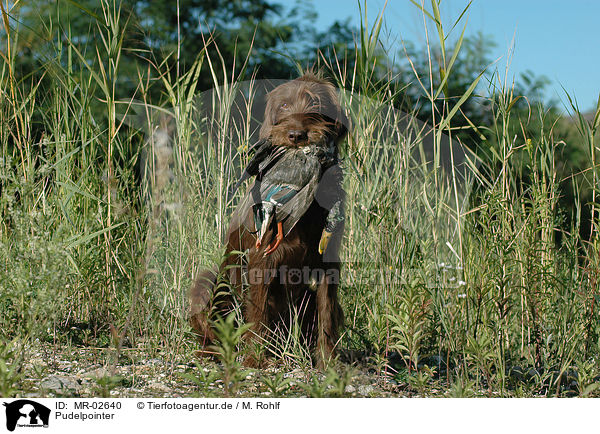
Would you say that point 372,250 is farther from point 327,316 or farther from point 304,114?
point 304,114

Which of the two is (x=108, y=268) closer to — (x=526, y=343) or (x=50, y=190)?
(x=50, y=190)

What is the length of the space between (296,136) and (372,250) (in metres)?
1.02

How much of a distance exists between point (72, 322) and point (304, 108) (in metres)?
2.11

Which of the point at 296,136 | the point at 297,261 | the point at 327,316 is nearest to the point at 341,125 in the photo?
the point at 296,136

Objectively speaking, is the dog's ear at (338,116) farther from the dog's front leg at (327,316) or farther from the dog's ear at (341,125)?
the dog's front leg at (327,316)

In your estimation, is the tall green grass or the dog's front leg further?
the dog's front leg

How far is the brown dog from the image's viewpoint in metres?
2.84

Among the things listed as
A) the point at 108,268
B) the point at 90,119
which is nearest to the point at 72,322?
the point at 108,268

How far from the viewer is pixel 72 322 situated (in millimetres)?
3457

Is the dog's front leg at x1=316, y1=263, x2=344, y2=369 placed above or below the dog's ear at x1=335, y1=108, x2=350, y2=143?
below

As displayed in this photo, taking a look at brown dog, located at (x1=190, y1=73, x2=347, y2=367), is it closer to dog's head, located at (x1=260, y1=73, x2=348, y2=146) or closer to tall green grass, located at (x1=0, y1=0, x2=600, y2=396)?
dog's head, located at (x1=260, y1=73, x2=348, y2=146)
